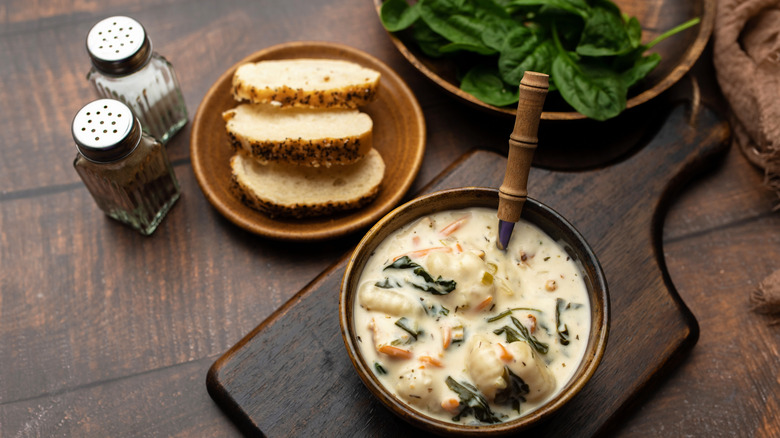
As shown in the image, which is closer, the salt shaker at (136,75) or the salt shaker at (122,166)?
the salt shaker at (122,166)

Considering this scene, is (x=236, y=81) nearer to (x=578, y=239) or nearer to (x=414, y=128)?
(x=414, y=128)

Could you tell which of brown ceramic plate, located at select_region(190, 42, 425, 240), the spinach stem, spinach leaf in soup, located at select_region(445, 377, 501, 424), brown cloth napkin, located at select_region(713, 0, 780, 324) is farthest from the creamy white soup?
brown cloth napkin, located at select_region(713, 0, 780, 324)

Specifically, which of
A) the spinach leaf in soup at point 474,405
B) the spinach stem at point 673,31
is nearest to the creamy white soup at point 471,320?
the spinach leaf in soup at point 474,405

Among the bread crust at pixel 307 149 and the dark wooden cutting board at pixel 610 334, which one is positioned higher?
the bread crust at pixel 307 149

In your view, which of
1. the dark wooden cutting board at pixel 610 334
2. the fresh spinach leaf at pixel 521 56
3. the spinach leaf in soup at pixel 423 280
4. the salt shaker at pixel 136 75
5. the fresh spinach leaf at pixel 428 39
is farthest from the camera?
the fresh spinach leaf at pixel 428 39

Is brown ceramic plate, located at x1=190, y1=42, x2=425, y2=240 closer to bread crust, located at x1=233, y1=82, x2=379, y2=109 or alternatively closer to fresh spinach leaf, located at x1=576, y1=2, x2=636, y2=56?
bread crust, located at x1=233, y1=82, x2=379, y2=109

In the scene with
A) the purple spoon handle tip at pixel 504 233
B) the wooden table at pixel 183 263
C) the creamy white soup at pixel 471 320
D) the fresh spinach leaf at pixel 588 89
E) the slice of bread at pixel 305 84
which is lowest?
the wooden table at pixel 183 263

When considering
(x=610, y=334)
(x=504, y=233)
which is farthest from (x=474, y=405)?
(x=610, y=334)

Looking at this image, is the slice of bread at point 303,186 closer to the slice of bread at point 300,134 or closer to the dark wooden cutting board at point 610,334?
the slice of bread at point 300,134
